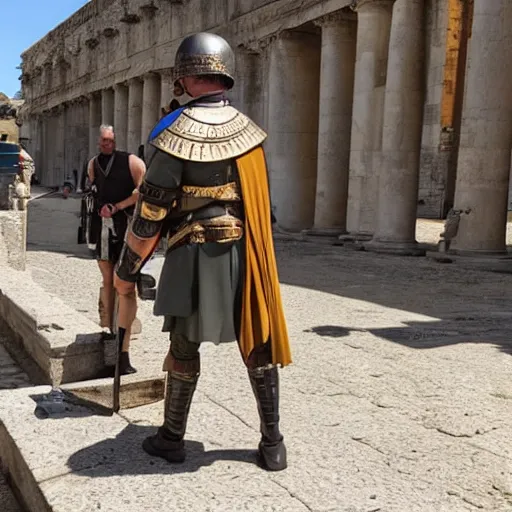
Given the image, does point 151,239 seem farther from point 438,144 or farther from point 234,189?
point 438,144

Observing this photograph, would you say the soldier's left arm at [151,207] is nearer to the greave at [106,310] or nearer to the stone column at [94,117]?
the greave at [106,310]

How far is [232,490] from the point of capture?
297 cm

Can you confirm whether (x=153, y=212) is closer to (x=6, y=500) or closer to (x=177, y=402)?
(x=177, y=402)

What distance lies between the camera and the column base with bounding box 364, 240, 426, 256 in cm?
1440

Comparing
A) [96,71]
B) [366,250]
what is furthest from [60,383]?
[96,71]

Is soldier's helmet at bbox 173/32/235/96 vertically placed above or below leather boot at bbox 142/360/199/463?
above

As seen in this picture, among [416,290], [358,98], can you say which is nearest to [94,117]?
[358,98]

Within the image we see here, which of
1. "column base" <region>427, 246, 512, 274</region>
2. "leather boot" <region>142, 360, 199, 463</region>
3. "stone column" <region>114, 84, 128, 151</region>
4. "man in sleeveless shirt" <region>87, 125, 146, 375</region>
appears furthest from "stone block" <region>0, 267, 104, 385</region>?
"stone column" <region>114, 84, 128, 151</region>

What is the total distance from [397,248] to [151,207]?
39.0 ft

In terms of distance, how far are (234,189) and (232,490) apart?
137cm

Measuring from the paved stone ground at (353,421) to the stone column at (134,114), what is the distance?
23.4 meters

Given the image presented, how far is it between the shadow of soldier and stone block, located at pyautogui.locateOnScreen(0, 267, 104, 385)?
4.21 feet

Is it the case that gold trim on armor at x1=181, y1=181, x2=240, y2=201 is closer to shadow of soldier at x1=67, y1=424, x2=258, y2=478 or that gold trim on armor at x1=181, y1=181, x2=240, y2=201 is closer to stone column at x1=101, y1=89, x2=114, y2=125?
shadow of soldier at x1=67, y1=424, x2=258, y2=478

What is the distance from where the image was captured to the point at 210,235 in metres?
3.13
